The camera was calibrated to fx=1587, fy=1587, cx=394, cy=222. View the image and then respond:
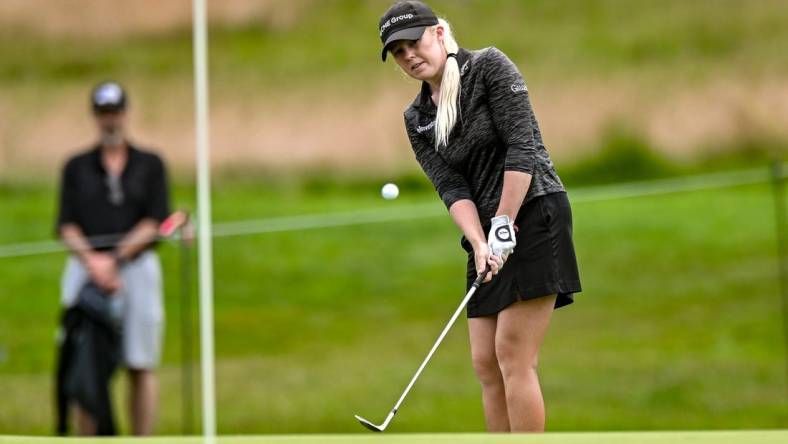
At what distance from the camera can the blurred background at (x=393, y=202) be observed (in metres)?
9.36

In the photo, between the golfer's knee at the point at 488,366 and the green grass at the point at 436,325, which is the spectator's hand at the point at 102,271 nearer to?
the green grass at the point at 436,325

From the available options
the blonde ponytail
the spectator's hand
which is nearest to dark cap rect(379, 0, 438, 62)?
the blonde ponytail

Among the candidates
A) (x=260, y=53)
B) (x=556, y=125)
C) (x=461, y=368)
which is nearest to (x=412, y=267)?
(x=461, y=368)

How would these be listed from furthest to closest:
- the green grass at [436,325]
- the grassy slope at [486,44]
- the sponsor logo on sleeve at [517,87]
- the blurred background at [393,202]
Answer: the grassy slope at [486,44]
the blurred background at [393,202]
the green grass at [436,325]
the sponsor logo on sleeve at [517,87]

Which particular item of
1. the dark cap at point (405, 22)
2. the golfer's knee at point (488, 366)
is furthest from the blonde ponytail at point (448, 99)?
the golfer's knee at point (488, 366)

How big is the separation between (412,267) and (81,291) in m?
7.10

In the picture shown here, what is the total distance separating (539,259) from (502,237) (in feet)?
0.60

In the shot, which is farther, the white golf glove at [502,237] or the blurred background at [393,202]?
the blurred background at [393,202]

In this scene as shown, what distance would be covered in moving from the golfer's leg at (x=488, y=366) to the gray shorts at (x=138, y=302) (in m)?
2.65

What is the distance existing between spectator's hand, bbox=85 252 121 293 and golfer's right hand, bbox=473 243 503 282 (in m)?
2.80

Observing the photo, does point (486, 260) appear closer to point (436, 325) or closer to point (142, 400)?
point (142, 400)

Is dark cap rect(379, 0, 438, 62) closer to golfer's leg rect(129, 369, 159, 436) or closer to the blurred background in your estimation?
golfer's leg rect(129, 369, 159, 436)

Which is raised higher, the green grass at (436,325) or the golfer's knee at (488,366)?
the golfer's knee at (488,366)

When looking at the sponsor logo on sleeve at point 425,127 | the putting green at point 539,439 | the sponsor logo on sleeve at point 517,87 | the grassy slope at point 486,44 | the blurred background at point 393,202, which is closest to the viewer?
the putting green at point 539,439
